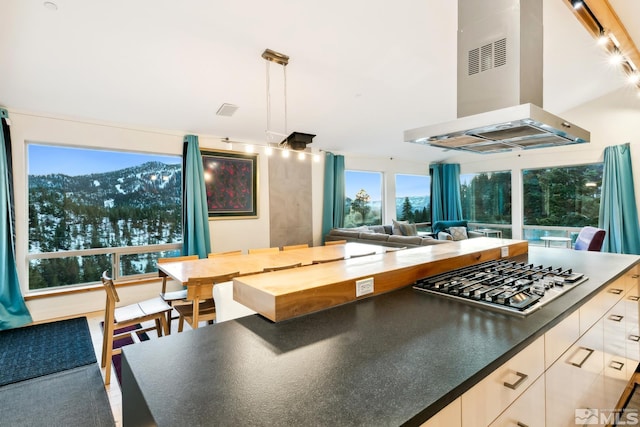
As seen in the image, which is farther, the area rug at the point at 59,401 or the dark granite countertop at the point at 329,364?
the area rug at the point at 59,401

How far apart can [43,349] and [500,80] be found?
4378 millimetres

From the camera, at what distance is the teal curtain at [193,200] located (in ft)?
14.4

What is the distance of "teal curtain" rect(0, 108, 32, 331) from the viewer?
3.26 m

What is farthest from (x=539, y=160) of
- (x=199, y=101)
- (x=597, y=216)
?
(x=199, y=101)

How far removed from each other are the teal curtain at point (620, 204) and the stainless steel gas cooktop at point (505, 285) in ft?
17.0

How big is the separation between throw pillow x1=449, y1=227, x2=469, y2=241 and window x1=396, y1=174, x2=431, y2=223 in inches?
48.1

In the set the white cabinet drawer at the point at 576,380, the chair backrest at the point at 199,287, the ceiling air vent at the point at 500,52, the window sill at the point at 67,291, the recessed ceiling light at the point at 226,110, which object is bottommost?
the window sill at the point at 67,291

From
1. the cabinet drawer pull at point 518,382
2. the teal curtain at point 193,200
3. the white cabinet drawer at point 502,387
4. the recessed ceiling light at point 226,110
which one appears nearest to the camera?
the white cabinet drawer at point 502,387

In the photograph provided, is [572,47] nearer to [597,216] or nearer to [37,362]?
[597,216]

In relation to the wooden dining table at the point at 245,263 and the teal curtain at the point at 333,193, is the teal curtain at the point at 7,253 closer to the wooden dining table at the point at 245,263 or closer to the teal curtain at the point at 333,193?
the wooden dining table at the point at 245,263

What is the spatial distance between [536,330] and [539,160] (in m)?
6.99

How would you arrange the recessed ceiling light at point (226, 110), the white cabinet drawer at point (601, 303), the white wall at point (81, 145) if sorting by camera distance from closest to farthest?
1. the white cabinet drawer at point (601, 303)
2. the white wall at point (81, 145)
3. the recessed ceiling light at point (226, 110)

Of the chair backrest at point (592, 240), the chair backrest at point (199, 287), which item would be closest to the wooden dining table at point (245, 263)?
the chair backrest at point (199, 287)

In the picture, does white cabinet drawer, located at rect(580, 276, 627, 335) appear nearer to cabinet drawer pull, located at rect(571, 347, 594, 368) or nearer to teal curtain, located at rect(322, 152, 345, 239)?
cabinet drawer pull, located at rect(571, 347, 594, 368)
